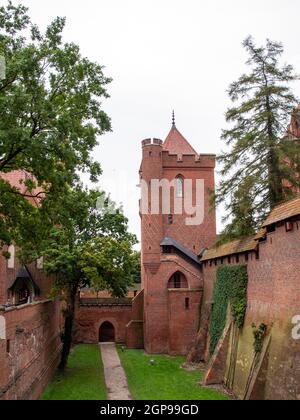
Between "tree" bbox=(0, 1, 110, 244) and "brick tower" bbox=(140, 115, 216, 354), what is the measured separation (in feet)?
51.9

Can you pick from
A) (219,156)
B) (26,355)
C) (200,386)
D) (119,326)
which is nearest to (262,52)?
(219,156)

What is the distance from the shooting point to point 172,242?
31.2 m

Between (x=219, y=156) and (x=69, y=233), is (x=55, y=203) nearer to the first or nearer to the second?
(x=69, y=233)

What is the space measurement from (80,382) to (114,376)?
86.5 inches

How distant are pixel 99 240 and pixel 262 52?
12.2 metres

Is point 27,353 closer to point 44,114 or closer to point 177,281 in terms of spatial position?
point 44,114

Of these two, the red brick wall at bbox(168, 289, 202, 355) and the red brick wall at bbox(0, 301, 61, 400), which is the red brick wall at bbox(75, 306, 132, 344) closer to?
the red brick wall at bbox(168, 289, 202, 355)

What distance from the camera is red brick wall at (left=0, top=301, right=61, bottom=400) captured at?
511 inches

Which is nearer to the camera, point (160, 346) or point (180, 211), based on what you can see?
point (160, 346)

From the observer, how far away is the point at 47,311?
22766 millimetres

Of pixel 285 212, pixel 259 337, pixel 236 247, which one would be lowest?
pixel 259 337

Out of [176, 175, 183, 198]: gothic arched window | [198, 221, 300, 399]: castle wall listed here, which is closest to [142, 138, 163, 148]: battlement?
[176, 175, 183, 198]: gothic arched window

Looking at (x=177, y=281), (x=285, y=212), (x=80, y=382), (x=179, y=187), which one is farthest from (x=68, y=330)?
(x=179, y=187)

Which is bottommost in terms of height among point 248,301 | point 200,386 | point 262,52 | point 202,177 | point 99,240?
point 200,386
